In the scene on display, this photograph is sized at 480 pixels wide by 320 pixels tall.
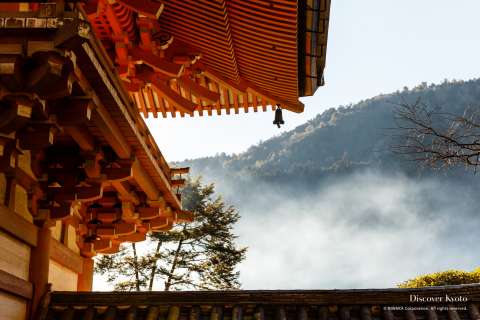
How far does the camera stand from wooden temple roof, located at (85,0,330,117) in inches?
259

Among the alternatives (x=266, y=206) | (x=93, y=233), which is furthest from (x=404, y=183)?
(x=93, y=233)

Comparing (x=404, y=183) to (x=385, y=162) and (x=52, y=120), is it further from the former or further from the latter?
(x=52, y=120)

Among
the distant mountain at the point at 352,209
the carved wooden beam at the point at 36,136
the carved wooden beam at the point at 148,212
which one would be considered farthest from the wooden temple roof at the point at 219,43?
the distant mountain at the point at 352,209

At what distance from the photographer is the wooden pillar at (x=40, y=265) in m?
6.31

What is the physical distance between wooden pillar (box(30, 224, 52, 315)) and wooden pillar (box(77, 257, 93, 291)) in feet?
6.21

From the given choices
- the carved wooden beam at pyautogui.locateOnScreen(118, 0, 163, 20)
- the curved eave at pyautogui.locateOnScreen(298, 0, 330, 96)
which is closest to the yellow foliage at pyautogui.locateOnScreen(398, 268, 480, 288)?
the curved eave at pyautogui.locateOnScreen(298, 0, 330, 96)

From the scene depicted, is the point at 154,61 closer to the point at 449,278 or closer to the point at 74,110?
the point at 74,110

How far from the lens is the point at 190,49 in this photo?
7652 millimetres

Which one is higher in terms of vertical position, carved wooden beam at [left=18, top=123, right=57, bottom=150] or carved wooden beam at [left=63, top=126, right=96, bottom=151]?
carved wooden beam at [left=63, top=126, right=96, bottom=151]

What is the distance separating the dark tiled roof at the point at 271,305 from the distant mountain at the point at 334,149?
10287cm

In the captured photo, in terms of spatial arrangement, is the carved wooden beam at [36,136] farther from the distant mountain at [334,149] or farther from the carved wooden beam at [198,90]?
the distant mountain at [334,149]

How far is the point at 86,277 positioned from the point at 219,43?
371 centimetres

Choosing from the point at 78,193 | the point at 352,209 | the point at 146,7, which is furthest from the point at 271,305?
the point at 352,209

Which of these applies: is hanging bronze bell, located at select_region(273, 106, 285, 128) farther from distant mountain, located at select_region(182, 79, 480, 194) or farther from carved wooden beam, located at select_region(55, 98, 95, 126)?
distant mountain, located at select_region(182, 79, 480, 194)
